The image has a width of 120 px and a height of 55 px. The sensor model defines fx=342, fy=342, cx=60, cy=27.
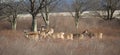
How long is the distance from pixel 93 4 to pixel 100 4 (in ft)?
5.15

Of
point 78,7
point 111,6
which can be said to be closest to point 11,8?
point 78,7

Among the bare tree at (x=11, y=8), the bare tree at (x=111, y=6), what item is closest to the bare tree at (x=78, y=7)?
the bare tree at (x=111, y=6)

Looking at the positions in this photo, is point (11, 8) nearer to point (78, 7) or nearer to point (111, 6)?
point (78, 7)

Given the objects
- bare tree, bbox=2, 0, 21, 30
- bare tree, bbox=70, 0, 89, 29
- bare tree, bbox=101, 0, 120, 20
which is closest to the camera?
A: bare tree, bbox=2, 0, 21, 30

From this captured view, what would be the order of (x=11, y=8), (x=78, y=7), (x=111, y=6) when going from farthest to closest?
(x=78, y=7) → (x=111, y=6) → (x=11, y=8)

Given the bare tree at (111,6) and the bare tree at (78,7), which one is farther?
the bare tree at (78,7)

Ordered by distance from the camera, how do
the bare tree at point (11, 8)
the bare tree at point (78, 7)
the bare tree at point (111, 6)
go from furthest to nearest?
the bare tree at point (78, 7)
the bare tree at point (111, 6)
the bare tree at point (11, 8)

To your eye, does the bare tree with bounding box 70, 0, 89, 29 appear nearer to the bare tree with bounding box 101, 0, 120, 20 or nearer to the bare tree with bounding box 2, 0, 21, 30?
the bare tree with bounding box 101, 0, 120, 20

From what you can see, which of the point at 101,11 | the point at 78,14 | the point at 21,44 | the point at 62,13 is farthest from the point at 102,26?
the point at 21,44

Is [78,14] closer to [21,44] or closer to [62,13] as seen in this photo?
[62,13]

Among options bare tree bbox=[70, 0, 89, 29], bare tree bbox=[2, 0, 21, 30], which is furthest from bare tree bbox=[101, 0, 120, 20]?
bare tree bbox=[2, 0, 21, 30]

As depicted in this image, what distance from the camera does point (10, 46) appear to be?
45.2 feet

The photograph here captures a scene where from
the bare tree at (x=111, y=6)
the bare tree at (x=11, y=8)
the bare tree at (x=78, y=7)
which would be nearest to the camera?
the bare tree at (x=11, y=8)

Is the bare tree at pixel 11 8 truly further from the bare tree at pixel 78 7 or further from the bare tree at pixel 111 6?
the bare tree at pixel 111 6
